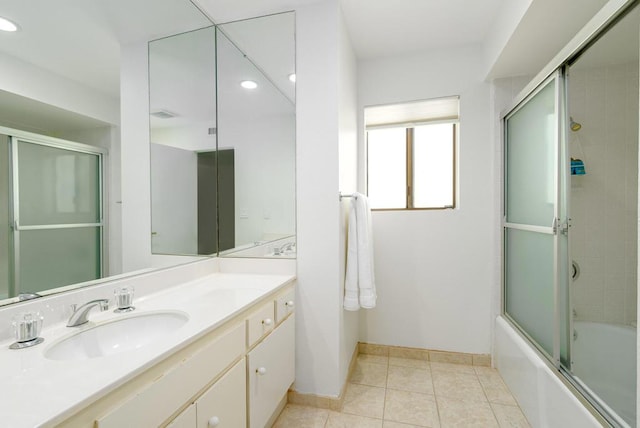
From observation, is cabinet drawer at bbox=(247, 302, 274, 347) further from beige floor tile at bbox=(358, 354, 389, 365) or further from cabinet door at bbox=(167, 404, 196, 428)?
beige floor tile at bbox=(358, 354, 389, 365)

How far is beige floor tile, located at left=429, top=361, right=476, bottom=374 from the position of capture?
227 cm

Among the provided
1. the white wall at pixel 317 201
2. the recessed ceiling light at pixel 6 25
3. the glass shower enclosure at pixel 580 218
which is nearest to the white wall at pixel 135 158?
the recessed ceiling light at pixel 6 25

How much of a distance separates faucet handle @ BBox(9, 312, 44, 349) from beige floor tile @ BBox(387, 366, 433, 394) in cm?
194

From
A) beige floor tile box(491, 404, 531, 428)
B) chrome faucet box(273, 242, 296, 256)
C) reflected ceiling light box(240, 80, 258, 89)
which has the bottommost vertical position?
beige floor tile box(491, 404, 531, 428)

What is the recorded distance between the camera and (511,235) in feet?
7.06

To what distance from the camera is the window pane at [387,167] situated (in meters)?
2.68

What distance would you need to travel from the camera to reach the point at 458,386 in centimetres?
206

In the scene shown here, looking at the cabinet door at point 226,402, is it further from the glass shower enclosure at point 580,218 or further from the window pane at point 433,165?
the window pane at point 433,165

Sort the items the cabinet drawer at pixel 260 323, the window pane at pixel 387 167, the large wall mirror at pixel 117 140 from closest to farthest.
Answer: the large wall mirror at pixel 117 140
the cabinet drawer at pixel 260 323
the window pane at pixel 387 167

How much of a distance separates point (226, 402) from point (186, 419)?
0.23 m

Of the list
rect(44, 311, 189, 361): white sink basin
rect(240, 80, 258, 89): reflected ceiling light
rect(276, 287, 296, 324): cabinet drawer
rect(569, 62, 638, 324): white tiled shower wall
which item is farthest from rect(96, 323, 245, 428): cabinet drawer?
rect(569, 62, 638, 324): white tiled shower wall

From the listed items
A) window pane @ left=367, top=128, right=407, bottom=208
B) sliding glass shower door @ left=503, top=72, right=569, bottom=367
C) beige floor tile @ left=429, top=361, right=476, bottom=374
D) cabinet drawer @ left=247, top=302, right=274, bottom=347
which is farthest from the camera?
window pane @ left=367, top=128, right=407, bottom=208

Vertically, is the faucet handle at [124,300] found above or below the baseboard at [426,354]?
above

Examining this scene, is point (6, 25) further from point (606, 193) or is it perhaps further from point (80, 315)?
point (606, 193)
